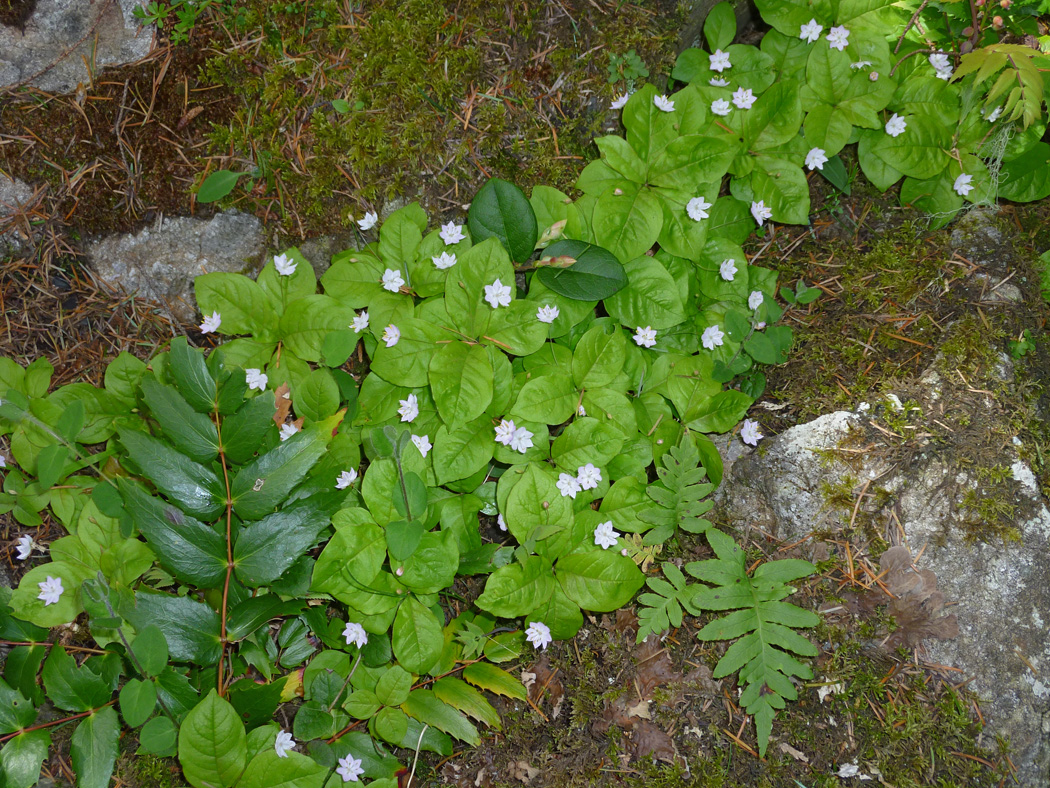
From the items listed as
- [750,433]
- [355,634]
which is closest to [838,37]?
[750,433]

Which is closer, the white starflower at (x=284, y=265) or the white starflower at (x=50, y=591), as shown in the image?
the white starflower at (x=50, y=591)

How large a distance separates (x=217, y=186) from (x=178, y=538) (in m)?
1.80

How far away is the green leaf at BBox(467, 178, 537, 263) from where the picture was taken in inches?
122

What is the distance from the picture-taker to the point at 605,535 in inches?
115

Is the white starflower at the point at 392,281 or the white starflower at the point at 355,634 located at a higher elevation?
the white starflower at the point at 392,281

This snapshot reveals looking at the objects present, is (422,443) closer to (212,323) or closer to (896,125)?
(212,323)

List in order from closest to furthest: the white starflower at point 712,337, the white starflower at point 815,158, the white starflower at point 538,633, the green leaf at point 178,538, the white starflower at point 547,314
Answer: the green leaf at point 178,538 → the white starflower at point 538,633 → the white starflower at point 547,314 → the white starflower at point 712,337 → the white starflower at point 815,158

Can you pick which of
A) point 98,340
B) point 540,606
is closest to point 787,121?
point 540,606

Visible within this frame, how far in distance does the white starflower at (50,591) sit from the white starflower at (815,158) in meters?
4.26

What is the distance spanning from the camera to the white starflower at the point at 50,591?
297 cm

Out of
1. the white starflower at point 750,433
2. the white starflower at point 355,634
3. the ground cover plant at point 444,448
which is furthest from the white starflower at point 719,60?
the white starflower at point 355,634

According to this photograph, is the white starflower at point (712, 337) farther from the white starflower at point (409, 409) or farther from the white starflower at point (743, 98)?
the white starflower at point (409, 409)

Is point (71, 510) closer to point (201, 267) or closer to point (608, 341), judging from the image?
point (201, 267)

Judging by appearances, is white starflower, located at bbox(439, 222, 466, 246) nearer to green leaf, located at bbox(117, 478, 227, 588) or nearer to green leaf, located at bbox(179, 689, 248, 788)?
green leaf, located at bbox(117, 478, 227, 588)
